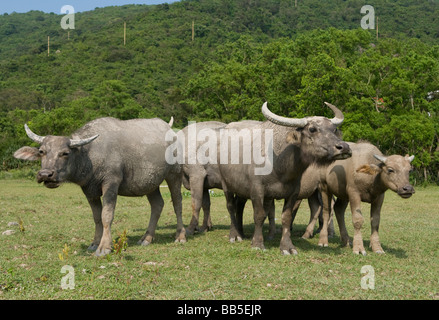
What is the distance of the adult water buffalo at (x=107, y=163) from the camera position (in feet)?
25.6

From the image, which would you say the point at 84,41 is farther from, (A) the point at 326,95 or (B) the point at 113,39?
(A) the point at 326,95

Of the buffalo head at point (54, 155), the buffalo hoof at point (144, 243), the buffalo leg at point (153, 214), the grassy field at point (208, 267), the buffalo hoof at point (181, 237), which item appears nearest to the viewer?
the grassy field at point (208, 267)

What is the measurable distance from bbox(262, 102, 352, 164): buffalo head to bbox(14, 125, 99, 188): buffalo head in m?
3.33

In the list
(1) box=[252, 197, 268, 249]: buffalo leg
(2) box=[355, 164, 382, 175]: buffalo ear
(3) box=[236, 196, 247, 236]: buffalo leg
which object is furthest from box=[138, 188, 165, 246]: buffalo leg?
(2) box=[355, 164, 382, 175]: buffalo ear

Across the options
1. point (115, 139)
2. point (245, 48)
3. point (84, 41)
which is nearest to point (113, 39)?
point (84, 41)

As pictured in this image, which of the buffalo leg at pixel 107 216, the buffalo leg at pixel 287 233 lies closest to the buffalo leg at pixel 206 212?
the buffalo leg at pixel 287 233

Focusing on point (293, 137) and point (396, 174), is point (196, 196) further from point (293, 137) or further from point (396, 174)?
point (396, 174)

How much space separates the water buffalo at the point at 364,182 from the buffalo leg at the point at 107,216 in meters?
3.56

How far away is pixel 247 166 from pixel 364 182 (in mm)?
2181

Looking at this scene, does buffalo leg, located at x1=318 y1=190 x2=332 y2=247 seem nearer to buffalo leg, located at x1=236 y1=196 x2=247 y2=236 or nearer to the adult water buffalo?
buffalo leg, located at x1=236 y1=196 x2=247 y2=236

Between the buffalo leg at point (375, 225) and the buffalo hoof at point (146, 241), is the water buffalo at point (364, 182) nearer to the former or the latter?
the buffalo leg at point (375, 225)

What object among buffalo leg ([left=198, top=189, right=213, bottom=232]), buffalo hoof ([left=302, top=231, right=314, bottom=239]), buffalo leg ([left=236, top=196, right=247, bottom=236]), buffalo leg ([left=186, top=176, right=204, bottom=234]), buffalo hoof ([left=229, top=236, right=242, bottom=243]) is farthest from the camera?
buffalo leg ([left=198, top=189, right=213, bottom=232])

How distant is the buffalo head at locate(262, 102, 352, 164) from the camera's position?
7789 mm

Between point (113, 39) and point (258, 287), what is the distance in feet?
315
